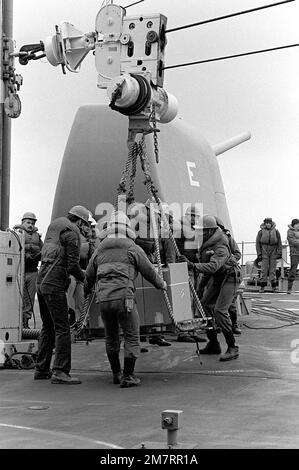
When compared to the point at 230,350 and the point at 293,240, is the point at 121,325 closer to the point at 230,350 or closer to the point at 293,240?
the point at 230,350

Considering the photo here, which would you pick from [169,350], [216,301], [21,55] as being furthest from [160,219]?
[21,55]

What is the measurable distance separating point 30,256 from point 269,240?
28.0ft

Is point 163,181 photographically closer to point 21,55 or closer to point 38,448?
point 21,55

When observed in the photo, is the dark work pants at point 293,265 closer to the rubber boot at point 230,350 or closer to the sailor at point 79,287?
the sailor at point 79,287

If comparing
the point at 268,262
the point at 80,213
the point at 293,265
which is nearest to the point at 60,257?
the point at 80,213

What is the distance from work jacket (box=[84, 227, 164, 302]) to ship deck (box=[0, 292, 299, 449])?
1032 millimetres

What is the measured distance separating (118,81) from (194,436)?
15.1 feet

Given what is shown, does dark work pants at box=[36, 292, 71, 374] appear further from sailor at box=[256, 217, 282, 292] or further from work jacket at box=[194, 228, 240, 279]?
sailor at box=[256, 217, 282, 292]

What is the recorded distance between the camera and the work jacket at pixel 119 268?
878 centimetres

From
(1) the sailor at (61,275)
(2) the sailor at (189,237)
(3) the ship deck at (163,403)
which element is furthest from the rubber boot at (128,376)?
(2) the sailor at (189,237)

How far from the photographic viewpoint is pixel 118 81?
936 cm

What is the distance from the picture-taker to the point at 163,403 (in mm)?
7770

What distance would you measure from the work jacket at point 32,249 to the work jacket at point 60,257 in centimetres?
422

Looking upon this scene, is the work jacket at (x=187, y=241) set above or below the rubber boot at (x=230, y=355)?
above
